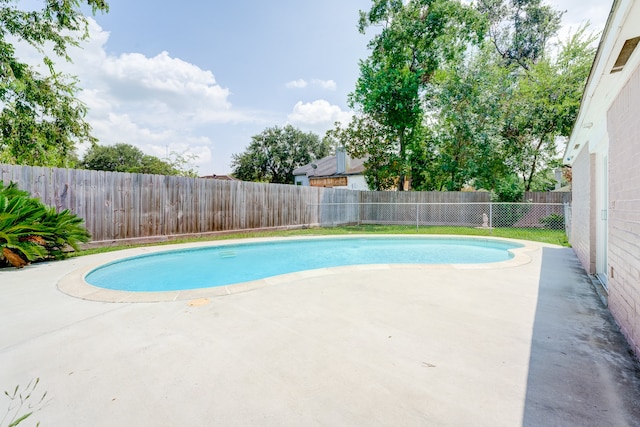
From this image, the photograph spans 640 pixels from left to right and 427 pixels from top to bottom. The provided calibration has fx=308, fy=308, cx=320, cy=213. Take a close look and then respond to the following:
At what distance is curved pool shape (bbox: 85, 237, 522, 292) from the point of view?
17.7 ft

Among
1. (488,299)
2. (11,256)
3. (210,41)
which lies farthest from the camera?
(210,41)

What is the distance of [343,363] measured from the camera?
6.63 feet

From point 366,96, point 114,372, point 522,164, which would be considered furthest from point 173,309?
point 522,164

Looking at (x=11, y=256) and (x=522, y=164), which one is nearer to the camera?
(x=11, y=256)

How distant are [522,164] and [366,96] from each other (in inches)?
339

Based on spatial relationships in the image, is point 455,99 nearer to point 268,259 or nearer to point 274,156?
point 268,259

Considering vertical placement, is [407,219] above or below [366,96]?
below

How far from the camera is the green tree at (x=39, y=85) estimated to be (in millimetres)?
9203

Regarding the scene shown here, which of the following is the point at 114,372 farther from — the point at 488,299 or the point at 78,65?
the point at 78,65

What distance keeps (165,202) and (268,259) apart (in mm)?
3374

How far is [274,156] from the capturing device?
119 feet

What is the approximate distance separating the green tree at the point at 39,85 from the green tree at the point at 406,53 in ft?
35.8

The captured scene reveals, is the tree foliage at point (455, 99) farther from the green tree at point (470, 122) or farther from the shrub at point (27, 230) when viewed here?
→ the shrub at point (27, 230)

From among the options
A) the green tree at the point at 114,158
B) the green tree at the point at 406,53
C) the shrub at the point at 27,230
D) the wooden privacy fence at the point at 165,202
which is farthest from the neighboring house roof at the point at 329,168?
the shrub at the point at 27,230
